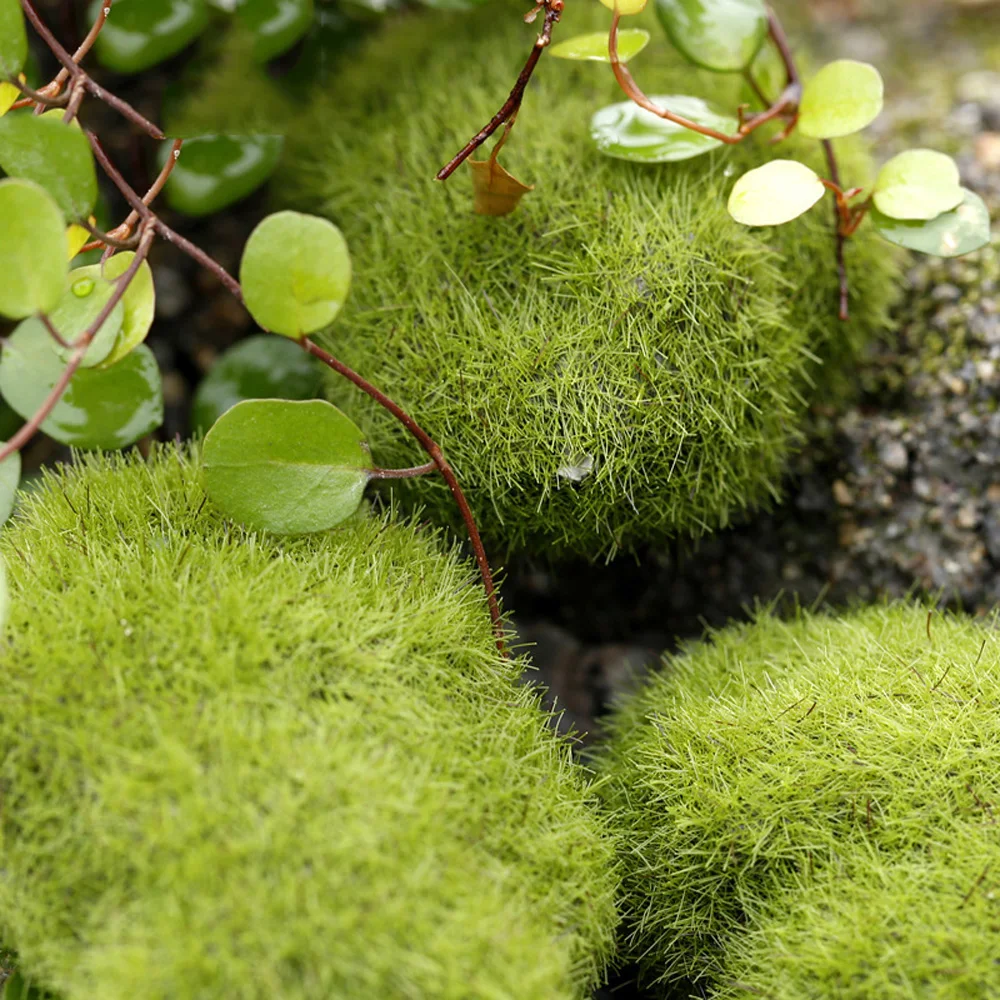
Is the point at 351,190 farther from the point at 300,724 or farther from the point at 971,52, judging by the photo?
the point at 971,52


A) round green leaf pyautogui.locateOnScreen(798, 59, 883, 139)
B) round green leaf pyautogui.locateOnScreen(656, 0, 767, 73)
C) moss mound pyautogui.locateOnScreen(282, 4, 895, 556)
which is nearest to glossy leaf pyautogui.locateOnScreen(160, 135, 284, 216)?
moss mound pyautogui.locateOnScreen(282, 4, 895, 556)

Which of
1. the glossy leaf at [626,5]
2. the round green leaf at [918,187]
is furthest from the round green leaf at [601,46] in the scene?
the round green leaf at [918,187]

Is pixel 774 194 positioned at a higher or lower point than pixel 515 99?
lower

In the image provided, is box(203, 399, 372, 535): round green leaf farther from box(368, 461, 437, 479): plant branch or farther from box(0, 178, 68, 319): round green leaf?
box(0, 178, 68, 319): round green leaf

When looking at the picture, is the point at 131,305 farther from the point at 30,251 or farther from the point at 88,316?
the point at 30,251

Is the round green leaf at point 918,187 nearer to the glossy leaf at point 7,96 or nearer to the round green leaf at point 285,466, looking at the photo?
the round green leaf at point 285,466

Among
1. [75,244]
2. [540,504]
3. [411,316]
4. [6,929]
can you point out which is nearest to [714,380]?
[540,504]

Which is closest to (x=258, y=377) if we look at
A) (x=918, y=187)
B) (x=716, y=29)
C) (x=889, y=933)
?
(x=716, y=29)
